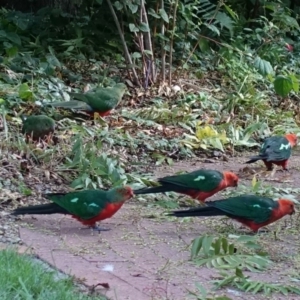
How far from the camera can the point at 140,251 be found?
4.82m

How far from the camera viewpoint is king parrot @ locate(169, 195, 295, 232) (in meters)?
5.11

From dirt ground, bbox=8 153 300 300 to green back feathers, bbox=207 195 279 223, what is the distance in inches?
7.5

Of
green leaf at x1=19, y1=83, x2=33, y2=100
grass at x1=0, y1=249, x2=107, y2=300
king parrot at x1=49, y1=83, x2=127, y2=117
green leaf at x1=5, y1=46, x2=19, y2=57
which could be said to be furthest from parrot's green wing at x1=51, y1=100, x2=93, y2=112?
grass at x1=0, y1=249, x2=107, y2=300

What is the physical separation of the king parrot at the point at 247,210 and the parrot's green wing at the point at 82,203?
0.52 m

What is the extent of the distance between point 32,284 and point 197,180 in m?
2.21

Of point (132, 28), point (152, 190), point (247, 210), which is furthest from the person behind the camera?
point (132, 28)

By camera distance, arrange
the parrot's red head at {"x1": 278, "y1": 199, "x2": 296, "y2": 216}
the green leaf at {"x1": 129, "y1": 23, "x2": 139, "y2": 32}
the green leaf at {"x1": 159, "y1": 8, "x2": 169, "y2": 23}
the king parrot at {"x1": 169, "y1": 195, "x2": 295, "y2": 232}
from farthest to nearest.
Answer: the green leaf at {"x1": 159, "y1": 8, "x2": 169, "y2": 23} → the green leaf at {"x1": 129, "y1": 23, "x2": 139, "y2": 32} → the parrot's red head at {"x1": 278, "y1": 199, "x2": 296, "y2": 216} → the king parrot at {"x1": 169, "y1": 195, "x2": 295, "y2": 232}

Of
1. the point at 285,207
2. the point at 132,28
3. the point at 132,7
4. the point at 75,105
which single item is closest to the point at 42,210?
the point at 285,207

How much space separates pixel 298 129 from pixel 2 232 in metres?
4.90

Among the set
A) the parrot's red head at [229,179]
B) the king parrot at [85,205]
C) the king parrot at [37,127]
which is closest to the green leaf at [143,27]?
the king parrot at [37,127]

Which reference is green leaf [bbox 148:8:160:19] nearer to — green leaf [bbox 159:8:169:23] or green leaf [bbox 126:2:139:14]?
green leaf [bbox 159:8:169:23]

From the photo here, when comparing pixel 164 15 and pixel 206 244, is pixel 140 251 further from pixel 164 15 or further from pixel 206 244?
pixel 164 15

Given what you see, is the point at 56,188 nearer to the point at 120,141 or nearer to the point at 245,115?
the point at 120,141

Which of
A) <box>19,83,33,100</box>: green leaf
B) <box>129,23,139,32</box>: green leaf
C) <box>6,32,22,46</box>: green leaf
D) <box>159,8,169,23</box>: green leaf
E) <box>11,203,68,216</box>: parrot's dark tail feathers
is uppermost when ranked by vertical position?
<box>159,8,169,23</box>: green leaf
